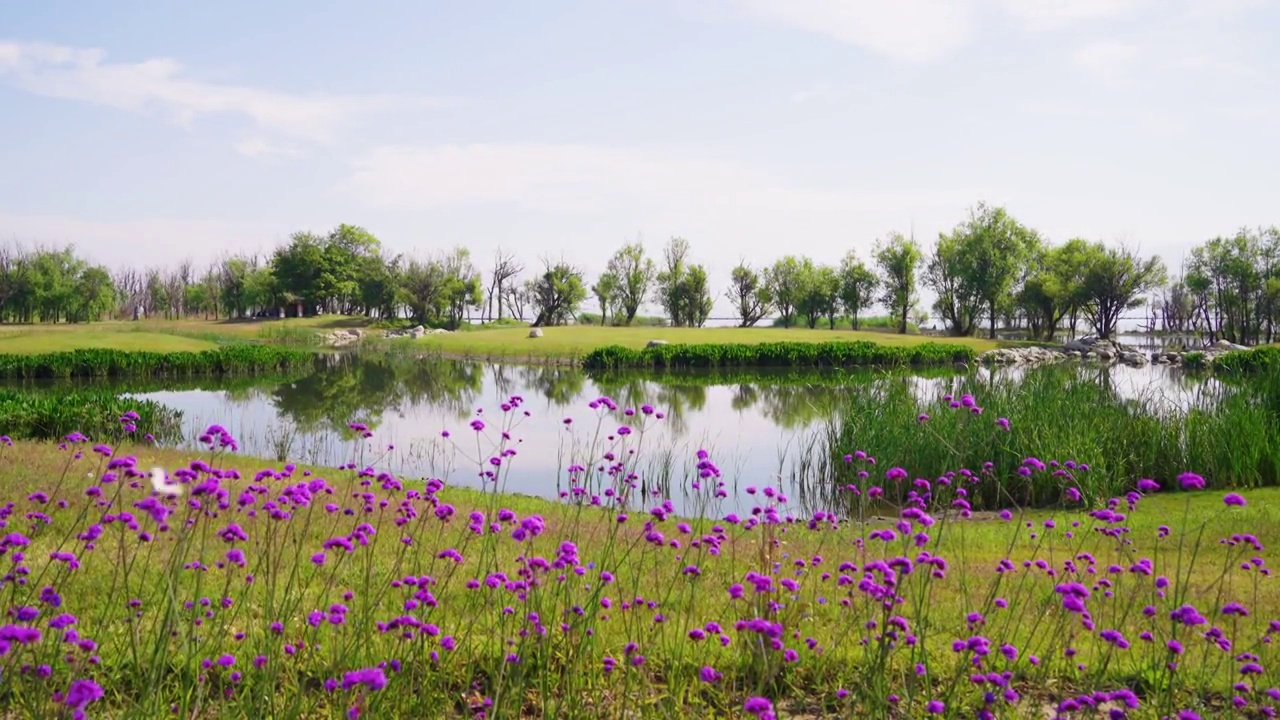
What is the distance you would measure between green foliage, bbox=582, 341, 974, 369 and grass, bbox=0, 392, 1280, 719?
31.9 meters

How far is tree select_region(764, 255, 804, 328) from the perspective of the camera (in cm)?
8100

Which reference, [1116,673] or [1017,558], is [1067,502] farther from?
[1116,673]

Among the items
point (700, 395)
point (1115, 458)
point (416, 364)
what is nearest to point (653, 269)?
point (416, 364)

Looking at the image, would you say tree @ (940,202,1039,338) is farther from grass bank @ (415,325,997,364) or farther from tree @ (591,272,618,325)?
tree @ (591,272,618,325)

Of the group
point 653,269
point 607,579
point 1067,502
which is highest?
point 653,269

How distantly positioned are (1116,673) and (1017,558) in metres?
3.59

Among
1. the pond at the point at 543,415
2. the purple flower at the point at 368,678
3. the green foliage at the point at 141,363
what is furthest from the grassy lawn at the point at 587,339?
the purple flower at the point at 368,678

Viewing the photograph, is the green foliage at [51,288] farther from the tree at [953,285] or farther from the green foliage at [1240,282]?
the green foliage at [1240,282]

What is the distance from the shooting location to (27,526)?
7480 mm

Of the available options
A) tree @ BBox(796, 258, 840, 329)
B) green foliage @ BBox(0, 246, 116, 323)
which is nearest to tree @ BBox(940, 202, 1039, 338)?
tree @ BBox(796, 258, 840, 329)

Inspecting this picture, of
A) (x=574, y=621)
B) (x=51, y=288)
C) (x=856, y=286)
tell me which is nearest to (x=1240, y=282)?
(x=856, y=286)

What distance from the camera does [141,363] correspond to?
110 feet

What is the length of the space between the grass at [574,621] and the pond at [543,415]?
1694 mm

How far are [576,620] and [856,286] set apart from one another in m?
76.0
